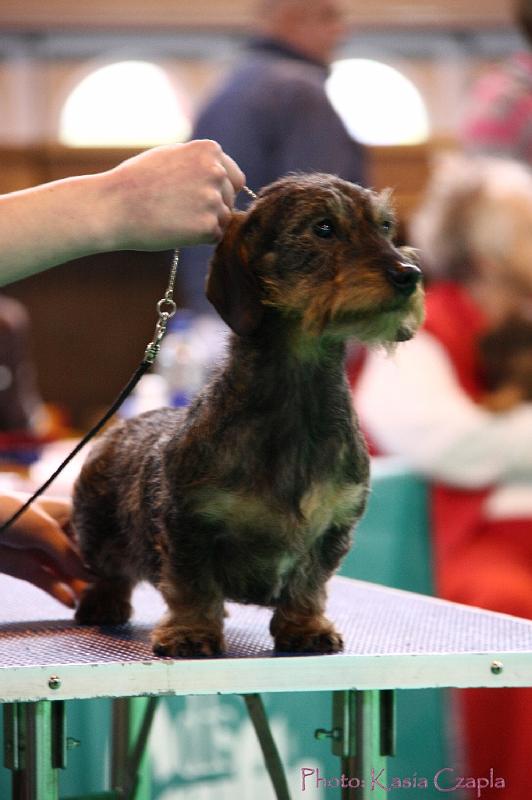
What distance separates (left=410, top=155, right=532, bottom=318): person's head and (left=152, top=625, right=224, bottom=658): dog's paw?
78.5 inches

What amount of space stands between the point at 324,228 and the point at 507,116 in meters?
2.69

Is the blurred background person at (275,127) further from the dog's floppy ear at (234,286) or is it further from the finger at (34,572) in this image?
the dog's floppy ear at (234,286)

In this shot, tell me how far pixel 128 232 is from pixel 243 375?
197mm

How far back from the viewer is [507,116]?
3846mm

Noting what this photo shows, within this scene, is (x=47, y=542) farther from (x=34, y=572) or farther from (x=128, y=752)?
(x=128, y=752)

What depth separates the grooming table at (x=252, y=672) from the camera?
1272 millimetres

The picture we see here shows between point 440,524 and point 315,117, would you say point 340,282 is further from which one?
point 315,117

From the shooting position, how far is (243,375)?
1.36 meters

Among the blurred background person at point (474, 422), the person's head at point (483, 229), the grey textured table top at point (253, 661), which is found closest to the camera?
the grey textured table top at point (253, 661)

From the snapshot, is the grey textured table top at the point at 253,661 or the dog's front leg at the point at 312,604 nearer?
the grey textured table top at the point at 253,661

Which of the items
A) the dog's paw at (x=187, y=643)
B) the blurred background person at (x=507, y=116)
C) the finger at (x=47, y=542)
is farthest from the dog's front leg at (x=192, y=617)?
the blurred background person at (x=507, y=116)

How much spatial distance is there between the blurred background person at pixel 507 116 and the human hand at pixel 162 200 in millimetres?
2669

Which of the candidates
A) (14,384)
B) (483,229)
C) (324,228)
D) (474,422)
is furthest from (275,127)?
(324,228)

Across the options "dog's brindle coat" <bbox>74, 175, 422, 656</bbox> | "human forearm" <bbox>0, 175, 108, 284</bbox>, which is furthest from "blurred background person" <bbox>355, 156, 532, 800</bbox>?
"human forearm" <bbox>0, 175, 108, 284</bbox>
